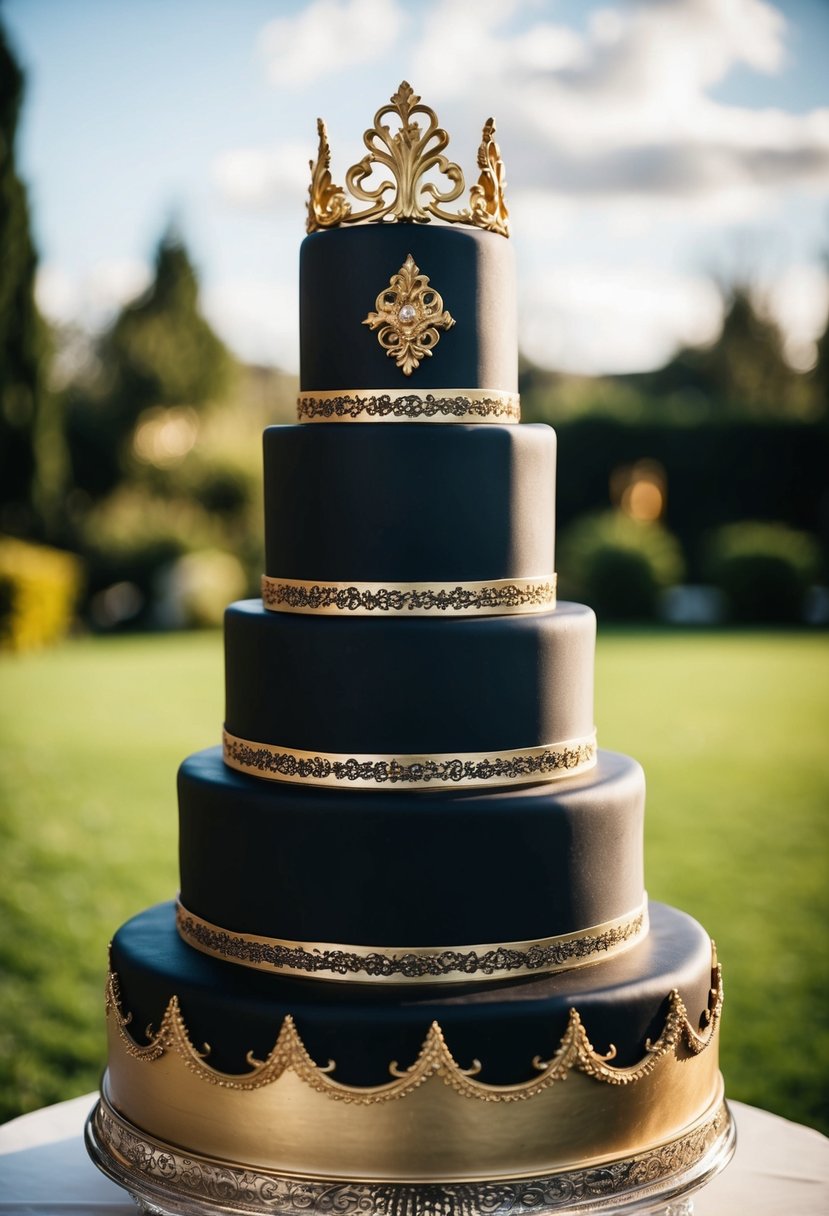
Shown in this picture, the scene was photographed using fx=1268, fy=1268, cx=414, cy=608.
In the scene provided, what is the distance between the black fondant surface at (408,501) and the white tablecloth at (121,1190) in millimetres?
1795

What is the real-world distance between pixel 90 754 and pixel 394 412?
29.7ft

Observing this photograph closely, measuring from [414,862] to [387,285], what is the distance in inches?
55.2

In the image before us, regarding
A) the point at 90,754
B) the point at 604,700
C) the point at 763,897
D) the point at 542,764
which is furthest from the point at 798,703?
the point at 542,764

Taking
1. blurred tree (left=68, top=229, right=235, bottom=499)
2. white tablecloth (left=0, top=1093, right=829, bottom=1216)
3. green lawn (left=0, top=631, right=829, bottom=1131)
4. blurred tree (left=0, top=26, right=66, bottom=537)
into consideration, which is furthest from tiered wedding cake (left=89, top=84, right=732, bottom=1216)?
blurred tree (left=68, top=229, right=235, bottom=499)

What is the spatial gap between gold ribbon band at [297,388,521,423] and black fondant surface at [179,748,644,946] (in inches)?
36.4

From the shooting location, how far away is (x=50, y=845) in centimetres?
901

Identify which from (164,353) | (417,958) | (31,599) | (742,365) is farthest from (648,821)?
(742,365)

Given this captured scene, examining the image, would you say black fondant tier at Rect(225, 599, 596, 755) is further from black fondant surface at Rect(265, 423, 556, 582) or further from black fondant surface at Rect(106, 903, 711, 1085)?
black fondant surface at Rect(106, 903, 711, 1085)

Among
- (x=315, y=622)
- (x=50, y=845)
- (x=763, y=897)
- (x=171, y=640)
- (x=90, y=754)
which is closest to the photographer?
(x=315, y=622)

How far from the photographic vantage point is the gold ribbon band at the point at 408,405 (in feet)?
10.3

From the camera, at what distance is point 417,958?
2979 mm

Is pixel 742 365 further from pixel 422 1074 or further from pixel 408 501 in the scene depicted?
pixel 422 1074

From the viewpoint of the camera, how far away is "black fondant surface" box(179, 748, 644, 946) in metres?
2.98

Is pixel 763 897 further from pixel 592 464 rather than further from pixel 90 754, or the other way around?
pixel 592 464
